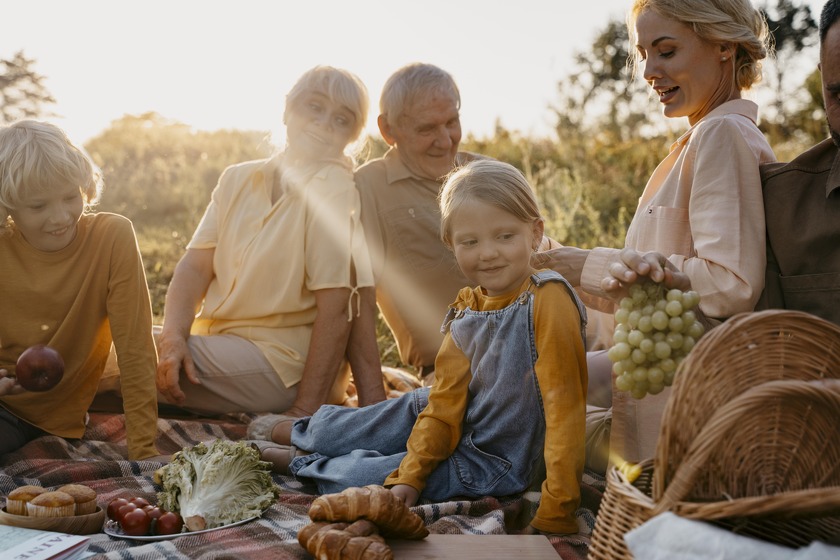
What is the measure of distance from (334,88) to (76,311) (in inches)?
68.9

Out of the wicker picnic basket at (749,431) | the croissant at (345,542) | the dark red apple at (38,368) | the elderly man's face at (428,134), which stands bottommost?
the croissant at (345,542)

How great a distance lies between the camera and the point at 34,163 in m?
3.66

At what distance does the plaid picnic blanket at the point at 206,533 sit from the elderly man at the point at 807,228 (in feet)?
3.41

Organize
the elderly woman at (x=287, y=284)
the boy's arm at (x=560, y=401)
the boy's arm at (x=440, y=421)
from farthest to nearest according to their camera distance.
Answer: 1. the elderly woman at (x=287, y=284)
2. the boy's arm at (x=440, y=421)
3. the boy's arm at (x=560, y=401)

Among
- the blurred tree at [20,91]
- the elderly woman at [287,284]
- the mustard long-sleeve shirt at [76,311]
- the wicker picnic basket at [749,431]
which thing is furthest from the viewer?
the blurred tree at [20,91]

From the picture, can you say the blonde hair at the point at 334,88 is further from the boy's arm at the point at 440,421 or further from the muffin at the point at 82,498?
the muffin at the point at 82,498

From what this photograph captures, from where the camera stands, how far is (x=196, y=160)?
1437 cm

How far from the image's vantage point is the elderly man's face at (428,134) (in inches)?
180

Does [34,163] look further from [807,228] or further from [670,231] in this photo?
[807,228]

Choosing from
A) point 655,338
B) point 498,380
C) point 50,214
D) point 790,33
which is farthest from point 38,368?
point 790,33

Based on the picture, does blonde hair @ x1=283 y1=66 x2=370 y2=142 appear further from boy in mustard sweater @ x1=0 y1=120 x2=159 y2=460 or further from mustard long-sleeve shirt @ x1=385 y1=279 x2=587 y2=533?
mustard long-sleeve shirt @ x1=385 y1=279 x2=587 y2=533

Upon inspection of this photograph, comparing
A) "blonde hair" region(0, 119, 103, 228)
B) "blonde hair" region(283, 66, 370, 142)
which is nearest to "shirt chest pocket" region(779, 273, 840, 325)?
"blonde hair" region(283, 66, 370, 142)

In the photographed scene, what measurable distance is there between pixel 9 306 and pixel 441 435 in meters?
2.18

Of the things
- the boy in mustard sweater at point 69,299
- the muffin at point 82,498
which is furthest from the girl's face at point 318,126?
the muffin at point 82,498
